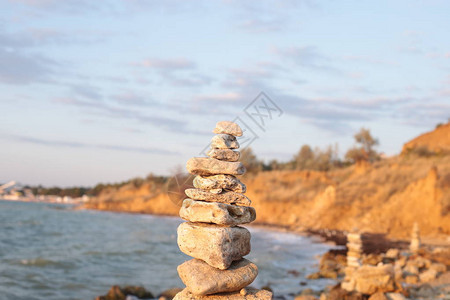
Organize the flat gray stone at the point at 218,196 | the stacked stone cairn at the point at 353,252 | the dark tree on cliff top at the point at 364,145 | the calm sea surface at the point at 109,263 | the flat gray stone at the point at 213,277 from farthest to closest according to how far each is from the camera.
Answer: the dark tree on cliff top at the point at 364,145
the calm sea surface at the point at 109,263
the stacked stone cairn at the point at 353,252
the flat gray stone at the point at 218,196
the flat gray stone at the point at 213,277

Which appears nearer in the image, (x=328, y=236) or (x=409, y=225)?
(x=409, y=225)

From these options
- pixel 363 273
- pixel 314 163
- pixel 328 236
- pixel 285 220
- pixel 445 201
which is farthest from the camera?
pixel 314 163

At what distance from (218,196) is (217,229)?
0.46 metres

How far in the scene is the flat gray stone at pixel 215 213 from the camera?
5.54 m

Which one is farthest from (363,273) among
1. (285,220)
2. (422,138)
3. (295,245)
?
(422,138)

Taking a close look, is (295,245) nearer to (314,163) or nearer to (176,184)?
(176,184)

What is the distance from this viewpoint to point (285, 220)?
4394cm

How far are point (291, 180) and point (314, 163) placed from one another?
17139mm

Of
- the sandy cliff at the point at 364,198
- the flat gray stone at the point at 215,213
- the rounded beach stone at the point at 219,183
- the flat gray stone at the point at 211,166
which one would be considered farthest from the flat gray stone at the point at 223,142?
the sandy cliff at the point at 364,198

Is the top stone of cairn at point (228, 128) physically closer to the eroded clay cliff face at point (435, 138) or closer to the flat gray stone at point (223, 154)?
the flat gray stone at point (223, 154)

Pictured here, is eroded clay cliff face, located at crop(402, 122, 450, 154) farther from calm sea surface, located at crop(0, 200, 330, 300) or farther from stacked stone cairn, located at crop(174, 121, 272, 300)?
stacked stone cairn, located at crop(174, 121, 272, 300)

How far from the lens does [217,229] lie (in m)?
5.45

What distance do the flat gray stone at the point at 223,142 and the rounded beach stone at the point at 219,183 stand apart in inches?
15.6

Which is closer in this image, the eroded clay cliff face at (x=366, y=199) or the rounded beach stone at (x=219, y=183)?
the rounded beach stone at (x=219, y=183)
